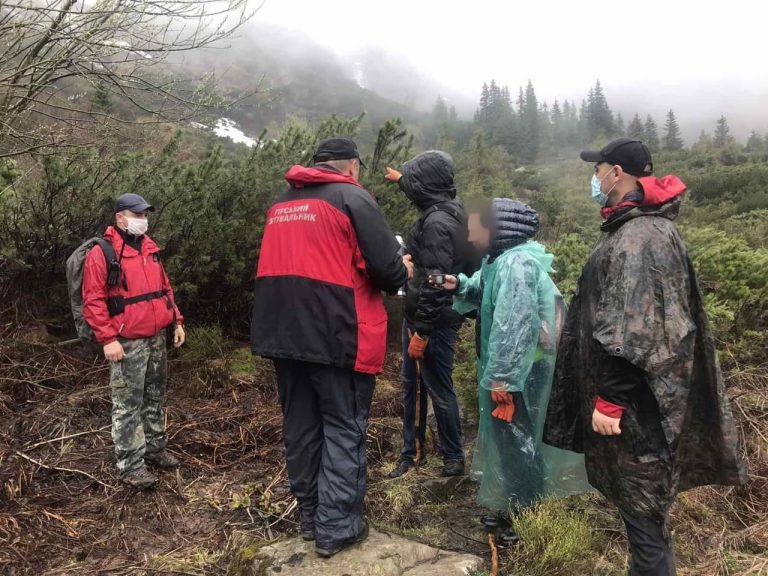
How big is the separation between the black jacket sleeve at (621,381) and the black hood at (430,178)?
171cm

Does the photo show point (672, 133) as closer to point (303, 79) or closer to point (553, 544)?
point (553, 544)

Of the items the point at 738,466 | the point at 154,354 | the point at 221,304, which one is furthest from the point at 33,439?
the point at 738,466

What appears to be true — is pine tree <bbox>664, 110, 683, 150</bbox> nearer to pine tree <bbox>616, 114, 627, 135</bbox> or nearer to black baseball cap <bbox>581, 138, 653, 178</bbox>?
pine tree <bbox>616, 114, 627, 135</bbox>

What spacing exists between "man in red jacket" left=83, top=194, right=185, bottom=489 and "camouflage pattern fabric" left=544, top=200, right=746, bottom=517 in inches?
113

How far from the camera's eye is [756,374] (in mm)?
4008

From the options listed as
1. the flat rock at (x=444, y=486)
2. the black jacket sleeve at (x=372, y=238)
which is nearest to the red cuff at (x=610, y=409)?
the black jacket sleeve at (x=372, y=238)

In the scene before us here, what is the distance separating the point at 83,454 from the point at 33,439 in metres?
0.52

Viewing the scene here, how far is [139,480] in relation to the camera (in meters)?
3.51

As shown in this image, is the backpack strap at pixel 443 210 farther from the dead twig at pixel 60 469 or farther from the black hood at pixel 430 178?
the dead twig at pixel 60 469

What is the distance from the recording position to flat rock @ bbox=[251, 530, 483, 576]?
2373 millimetres

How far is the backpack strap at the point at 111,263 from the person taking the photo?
340cm

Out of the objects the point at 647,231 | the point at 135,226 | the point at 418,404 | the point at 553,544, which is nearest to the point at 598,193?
the point at 647,231

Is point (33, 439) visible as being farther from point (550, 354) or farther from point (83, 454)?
point (550, 354)

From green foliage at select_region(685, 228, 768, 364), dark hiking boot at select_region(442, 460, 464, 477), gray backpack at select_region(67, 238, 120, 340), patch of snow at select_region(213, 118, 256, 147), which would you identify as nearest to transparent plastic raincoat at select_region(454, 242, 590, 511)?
dark hiking boot at select_region(442, 460, 464, 477)
